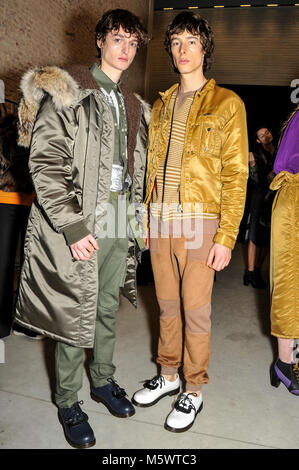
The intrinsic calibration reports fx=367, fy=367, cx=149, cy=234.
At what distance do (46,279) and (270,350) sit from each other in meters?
1.80

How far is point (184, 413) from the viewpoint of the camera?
170 centimetres

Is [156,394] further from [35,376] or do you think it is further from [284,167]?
[284,167]

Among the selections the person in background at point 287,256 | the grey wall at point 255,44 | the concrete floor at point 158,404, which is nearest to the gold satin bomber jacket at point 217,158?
the person in background at point 287,256

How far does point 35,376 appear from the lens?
2.08 metres

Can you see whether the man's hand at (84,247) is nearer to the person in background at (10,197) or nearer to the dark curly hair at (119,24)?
the dark curly hair at (119,24)

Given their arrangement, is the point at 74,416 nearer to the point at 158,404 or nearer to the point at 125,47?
the point at 158,404

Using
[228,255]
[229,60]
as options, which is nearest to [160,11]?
[229,60]

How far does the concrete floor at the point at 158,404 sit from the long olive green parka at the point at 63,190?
1.52 ft

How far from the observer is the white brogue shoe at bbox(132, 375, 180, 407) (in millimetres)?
1847

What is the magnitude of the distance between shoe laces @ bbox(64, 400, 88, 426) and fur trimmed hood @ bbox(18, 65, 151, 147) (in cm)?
118

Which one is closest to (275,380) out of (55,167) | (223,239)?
(223,239)

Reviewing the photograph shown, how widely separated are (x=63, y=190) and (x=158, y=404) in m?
1.19

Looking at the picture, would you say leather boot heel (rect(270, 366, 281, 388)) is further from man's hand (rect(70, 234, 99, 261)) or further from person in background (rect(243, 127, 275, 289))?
person in background (rect(243, 127, 275, 289))

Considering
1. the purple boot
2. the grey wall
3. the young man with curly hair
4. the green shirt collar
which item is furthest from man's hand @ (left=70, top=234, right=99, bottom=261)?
the grey wall
